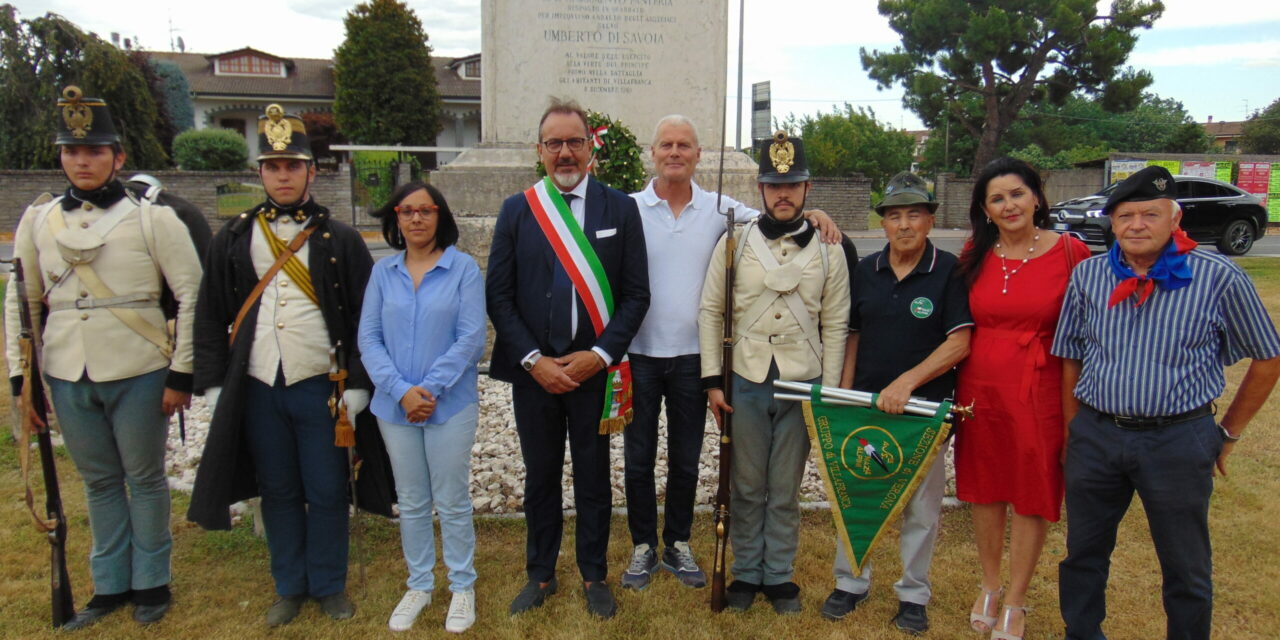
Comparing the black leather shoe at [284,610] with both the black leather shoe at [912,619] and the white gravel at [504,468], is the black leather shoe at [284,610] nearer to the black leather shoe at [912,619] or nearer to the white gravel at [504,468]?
the white gravel at [504,468]

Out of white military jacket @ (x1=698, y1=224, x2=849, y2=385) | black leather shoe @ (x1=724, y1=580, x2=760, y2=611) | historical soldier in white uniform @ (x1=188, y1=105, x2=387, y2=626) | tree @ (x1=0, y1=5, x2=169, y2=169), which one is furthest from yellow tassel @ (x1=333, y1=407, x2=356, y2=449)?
tree @ (x1=0, y1=5, x2=169, y2=169)

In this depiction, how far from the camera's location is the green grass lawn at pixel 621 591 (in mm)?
3385

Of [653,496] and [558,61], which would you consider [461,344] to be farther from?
[558,61]

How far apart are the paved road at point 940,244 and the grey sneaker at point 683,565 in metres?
11.4

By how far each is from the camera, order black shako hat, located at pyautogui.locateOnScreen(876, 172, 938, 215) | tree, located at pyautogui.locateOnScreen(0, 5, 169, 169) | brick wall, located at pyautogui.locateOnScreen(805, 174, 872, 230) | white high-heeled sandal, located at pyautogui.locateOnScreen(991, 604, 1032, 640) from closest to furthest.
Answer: black shako hat, located at pyautogui.locateOnScreen(876, 172, 938, 215) → white high-heeled sandal, located at pyautogui.locateOnScreen(991, 604, 1032, 640) → tree, located at pyautogui.locateOnScreen(0, 5, 169, 169) → brick wall, located at pyautogui.locateOnScreen(805, 174, 872, 230)

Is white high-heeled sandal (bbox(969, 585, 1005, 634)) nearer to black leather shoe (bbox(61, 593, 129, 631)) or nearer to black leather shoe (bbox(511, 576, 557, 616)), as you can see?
black leather shoe (bbox(511, 576, 557, 616))

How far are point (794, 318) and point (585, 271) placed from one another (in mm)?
865

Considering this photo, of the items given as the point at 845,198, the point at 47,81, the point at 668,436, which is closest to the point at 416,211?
the point at 668,436

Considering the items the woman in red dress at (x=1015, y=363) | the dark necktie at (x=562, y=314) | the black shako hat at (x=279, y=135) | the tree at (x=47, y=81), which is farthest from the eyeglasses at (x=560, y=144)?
the tree at (x=47, y=81)

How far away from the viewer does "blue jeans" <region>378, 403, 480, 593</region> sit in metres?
3.35

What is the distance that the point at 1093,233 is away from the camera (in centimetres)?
1602

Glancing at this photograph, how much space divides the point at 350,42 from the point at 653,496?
3237 cm

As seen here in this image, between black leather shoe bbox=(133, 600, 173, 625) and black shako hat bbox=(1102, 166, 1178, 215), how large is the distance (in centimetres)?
399

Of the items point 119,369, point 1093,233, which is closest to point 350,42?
point 1093,233
